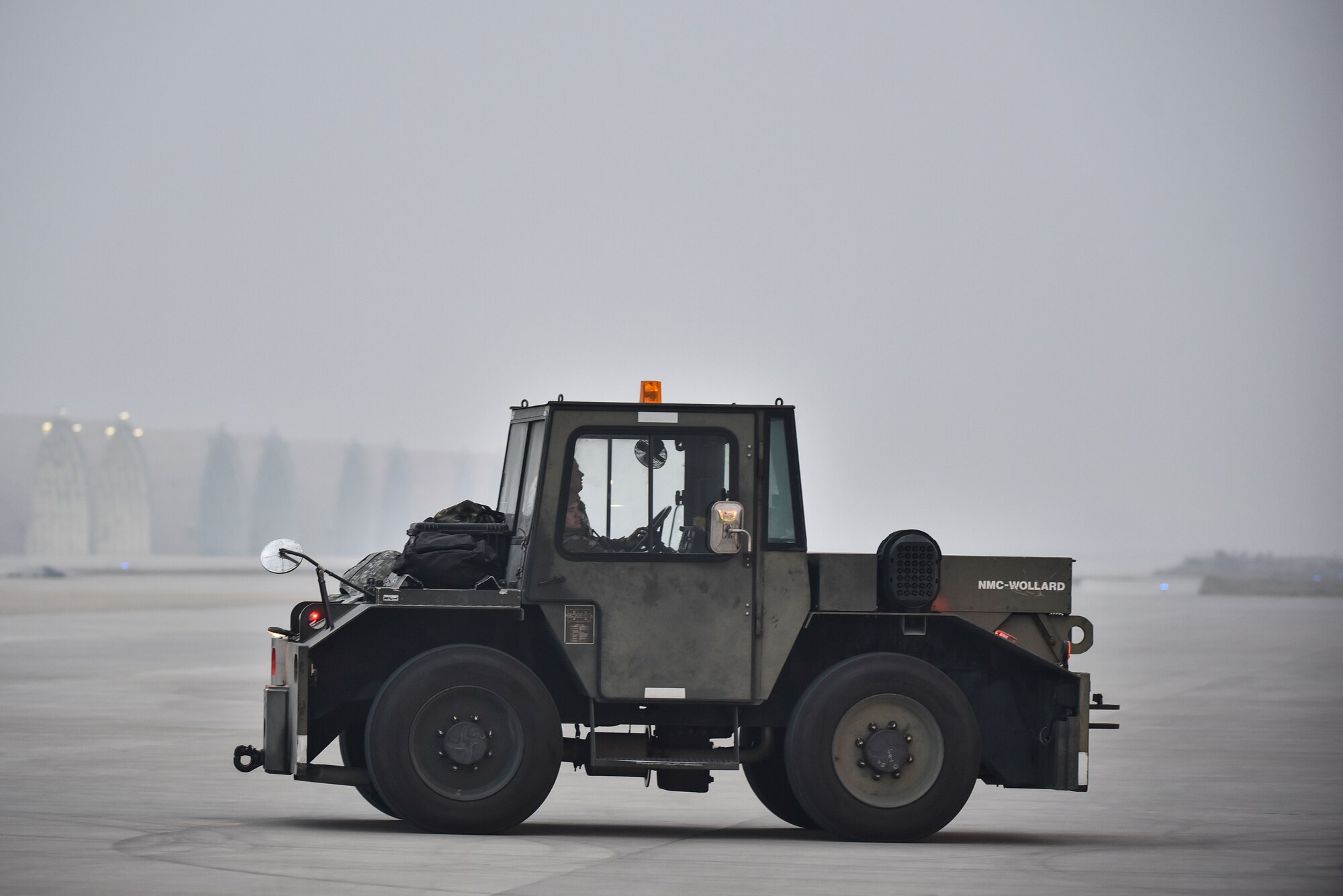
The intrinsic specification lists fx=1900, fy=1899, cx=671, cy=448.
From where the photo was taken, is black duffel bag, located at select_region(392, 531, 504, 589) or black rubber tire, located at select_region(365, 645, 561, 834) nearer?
black rubber tire, located at select_region(365, 645, 561, 834)

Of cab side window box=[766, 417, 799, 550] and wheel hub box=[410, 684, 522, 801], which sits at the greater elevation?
cab side window box=[766, 417, 799, 550]

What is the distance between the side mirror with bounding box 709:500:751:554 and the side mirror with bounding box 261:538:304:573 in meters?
2.34

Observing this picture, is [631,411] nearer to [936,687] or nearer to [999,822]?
[936,687]

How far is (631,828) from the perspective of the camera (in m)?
11.8

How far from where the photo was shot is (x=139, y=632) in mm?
43062

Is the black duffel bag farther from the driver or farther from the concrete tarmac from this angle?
the concrete tarmac

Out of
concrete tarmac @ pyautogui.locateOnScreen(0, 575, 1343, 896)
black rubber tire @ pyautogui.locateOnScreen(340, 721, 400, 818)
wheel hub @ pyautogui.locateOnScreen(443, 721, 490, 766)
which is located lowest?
concrete tarmac @ pyautogui.locateOnScreen(0, 575, 1343, 896)

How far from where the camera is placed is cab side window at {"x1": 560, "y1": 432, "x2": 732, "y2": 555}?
36.1 ft

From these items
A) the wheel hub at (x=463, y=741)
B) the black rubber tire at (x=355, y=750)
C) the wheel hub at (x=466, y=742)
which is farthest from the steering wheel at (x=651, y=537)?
the black rubber tire at (x=355, y=750)

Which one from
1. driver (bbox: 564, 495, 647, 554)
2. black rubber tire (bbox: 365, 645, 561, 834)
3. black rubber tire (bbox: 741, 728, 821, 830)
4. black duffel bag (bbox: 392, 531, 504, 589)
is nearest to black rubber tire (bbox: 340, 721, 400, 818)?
black rubber tire (bbox: 365, 645, 561, 834)

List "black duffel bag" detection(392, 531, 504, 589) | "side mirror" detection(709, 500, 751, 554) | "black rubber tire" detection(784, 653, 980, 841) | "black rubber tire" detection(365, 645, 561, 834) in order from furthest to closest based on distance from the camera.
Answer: "black duffel bag" detection(392, 531, 504, 589) < "black rubber tire" detection(784, 653, 980, 841) < "black rubber tire" detection(365, 645, 561, 834) < "side mirror" detection(709, 500, 751, 554)

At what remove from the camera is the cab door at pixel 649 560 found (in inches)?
430

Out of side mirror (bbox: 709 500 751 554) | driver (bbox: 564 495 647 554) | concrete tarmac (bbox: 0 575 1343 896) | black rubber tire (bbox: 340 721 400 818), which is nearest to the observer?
concrete tarmac (bbox: 0 575 1343 896)

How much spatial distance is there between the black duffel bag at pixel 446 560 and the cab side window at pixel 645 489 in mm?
609
